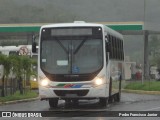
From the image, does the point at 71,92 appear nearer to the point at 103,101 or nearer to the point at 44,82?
the point at 44,82

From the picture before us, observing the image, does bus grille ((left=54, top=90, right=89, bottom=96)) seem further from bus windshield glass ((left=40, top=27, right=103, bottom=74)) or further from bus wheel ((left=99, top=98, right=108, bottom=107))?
bus wheel ((left=99, top=98, right=108, bottom=107))

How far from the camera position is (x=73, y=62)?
813 inches

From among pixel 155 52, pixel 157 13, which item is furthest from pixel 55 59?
pixel 155 52

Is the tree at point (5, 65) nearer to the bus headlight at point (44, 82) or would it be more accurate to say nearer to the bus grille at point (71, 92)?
the bus headlight at point (44, 82)

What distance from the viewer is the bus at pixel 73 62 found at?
20406 mm

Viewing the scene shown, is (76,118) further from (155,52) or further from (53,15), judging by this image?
(155,52)

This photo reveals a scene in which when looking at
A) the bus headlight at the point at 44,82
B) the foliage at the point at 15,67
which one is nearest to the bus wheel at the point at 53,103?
the bus headlight at the point at 44,82

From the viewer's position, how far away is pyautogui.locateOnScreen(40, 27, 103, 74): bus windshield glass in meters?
20.6

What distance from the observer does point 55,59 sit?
20.7 m

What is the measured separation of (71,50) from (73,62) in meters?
0.53

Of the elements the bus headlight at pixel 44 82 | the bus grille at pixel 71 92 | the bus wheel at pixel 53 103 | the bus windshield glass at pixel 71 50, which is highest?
the bus windshield glass at pixel 71 50

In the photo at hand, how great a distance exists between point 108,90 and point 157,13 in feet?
167

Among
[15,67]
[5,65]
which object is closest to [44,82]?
[5,65]

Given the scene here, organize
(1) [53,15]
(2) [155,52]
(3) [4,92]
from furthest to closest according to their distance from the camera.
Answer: (2) [155,52] < (1) [53,15] < (3) [4,92]
